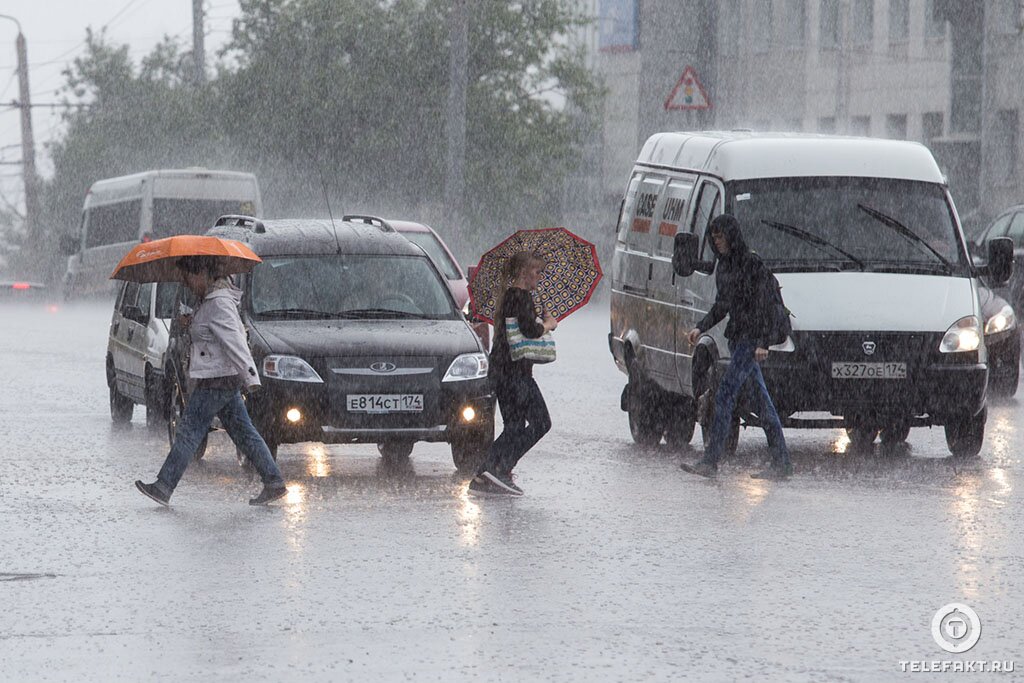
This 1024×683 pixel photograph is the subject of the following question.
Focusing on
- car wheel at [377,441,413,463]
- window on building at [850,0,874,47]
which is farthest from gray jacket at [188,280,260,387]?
window on building at [850,0,874,47]

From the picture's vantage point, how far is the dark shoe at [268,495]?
12.0 metres

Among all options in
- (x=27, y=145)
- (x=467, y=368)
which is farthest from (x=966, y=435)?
(x=27, y=145)

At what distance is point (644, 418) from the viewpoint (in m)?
15.9

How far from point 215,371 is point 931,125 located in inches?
1545

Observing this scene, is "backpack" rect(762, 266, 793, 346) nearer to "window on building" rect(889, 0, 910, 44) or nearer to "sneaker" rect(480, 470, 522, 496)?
"sneaker" rect(480, 470, 522, 496)

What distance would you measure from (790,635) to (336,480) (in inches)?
222

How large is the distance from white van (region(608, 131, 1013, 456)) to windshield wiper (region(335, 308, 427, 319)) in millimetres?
1788

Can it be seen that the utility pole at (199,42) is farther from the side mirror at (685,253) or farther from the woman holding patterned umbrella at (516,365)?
the woman holding patterned umbrella at (516,365)

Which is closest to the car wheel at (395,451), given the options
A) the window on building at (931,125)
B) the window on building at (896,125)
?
the window on building at (931,125)

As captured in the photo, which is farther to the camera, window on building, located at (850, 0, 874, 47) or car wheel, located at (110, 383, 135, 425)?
window on building, located at (850, 0, 874, 47)

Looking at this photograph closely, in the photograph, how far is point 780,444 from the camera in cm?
1350

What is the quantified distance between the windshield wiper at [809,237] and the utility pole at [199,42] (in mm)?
43469

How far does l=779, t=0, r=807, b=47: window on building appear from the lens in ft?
179

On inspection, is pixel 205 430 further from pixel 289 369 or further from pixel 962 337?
pixel 962 337
